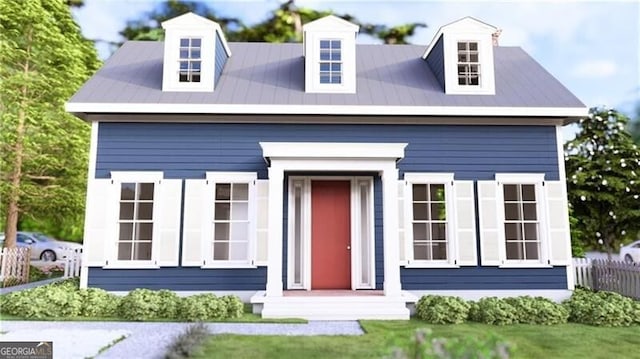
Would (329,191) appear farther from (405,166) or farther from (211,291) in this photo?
(211,291)

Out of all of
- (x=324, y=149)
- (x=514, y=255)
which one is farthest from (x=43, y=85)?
(x=514, y=255)

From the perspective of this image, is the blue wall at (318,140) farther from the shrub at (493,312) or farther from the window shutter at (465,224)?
the shrub at (493,312)

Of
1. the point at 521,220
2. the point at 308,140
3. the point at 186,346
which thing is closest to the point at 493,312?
the point at 521,220

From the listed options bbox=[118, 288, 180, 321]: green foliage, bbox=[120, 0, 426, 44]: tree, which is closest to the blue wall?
bbox=[118, 288, 180, 321]: green foliage

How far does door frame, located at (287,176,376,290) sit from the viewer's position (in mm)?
8617

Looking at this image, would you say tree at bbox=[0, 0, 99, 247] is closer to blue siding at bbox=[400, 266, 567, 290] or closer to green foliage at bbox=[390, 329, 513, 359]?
blue siding at bbox=[400, 266, 567, 290]

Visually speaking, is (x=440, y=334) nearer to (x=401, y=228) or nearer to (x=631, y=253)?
(x=401, y=228)

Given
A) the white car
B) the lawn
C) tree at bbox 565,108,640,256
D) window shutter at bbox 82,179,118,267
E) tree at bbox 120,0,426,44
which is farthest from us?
tree at bbox 120,0,426,44

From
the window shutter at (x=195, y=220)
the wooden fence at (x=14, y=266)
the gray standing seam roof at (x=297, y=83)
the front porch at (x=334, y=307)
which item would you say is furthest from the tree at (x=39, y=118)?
the front porch at (x=334, y=307)

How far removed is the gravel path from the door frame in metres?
1.56

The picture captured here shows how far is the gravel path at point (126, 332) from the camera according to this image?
533 centimetres

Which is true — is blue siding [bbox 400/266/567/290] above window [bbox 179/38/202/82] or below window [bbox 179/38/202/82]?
below

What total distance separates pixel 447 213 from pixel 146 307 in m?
6.07

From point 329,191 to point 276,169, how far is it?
5.16ft
